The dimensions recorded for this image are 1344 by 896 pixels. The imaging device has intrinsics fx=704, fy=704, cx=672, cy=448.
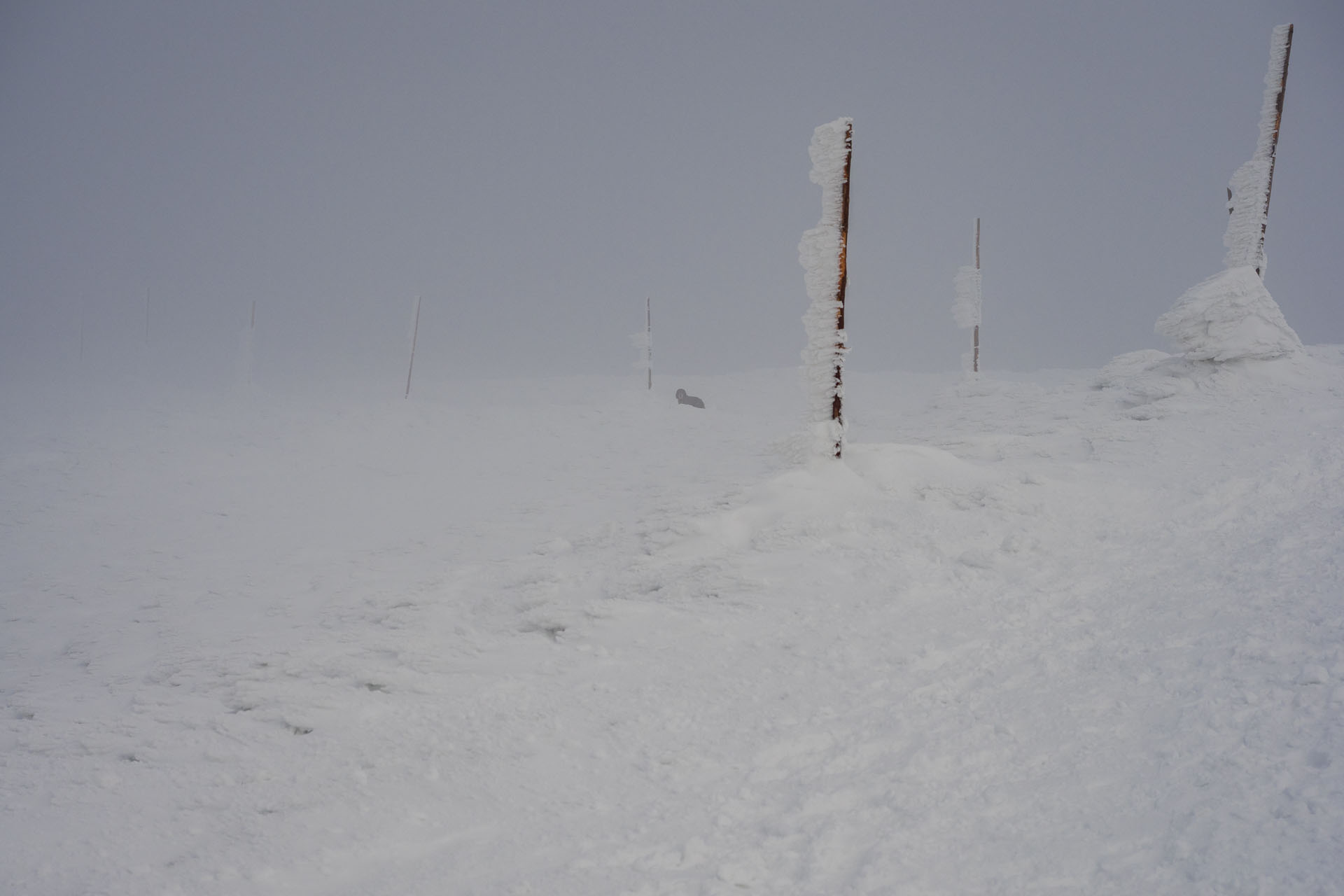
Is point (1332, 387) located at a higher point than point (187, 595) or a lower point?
higher

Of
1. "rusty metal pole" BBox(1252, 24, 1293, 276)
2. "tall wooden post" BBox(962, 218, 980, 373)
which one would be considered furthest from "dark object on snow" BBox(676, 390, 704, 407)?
"rusty metal pole" BBox(1252, 24, 1293, 276)

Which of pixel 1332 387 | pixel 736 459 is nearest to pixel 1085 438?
pixel 1332 387

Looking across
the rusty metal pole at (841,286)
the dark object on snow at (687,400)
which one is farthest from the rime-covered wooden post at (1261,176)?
the dark object on snow at (687,400)

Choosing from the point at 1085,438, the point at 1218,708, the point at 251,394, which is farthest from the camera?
the point at 251,394

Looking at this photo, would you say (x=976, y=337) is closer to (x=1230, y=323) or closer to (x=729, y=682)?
(x=1230, y=323)

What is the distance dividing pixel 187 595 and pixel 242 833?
5971 millimetres

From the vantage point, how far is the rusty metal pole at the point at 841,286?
8.61m

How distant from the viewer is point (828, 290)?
28.4 feet

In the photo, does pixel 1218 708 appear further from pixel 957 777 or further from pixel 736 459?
pixel 736 459

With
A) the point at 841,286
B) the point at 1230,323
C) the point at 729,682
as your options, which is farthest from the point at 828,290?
the point at 1230,323

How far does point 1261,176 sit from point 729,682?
50.4 feet

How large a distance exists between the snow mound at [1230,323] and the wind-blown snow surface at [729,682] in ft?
4.52

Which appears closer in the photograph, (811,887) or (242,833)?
(811,887)

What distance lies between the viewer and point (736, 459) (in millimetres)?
13367
